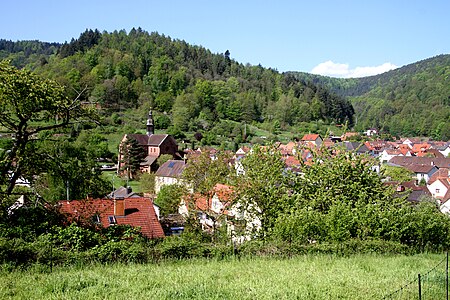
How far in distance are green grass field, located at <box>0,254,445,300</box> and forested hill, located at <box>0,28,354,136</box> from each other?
77089 mm

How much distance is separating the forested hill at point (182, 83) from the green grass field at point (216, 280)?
253ft

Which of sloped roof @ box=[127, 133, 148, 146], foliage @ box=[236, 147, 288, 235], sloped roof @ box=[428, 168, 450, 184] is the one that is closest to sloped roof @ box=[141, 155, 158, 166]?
sloped roof @ box=[127, 133, 148, 146]

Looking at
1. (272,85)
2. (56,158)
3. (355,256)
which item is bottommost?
(355,256)

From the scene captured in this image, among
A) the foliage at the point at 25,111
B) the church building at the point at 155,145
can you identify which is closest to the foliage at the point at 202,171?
the foliage at the point at 25,111

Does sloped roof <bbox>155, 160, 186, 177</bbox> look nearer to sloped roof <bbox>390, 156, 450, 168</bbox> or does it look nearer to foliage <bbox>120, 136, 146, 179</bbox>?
foliage <bbox>120, 136, 146, 179</bbox>

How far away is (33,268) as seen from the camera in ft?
28.4

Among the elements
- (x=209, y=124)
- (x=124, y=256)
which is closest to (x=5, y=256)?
(x=124, y=256)

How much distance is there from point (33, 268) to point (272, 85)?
5381 inches

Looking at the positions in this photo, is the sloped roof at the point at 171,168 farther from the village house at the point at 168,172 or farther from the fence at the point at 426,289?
the fence at the point at 426,289

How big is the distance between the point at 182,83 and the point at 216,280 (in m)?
117

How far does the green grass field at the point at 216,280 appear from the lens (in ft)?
24.0

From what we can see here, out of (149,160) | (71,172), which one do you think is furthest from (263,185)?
(149,160)

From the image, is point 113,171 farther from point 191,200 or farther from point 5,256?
point 5,256

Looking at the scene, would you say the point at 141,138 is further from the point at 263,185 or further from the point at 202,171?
the point at 263,185
